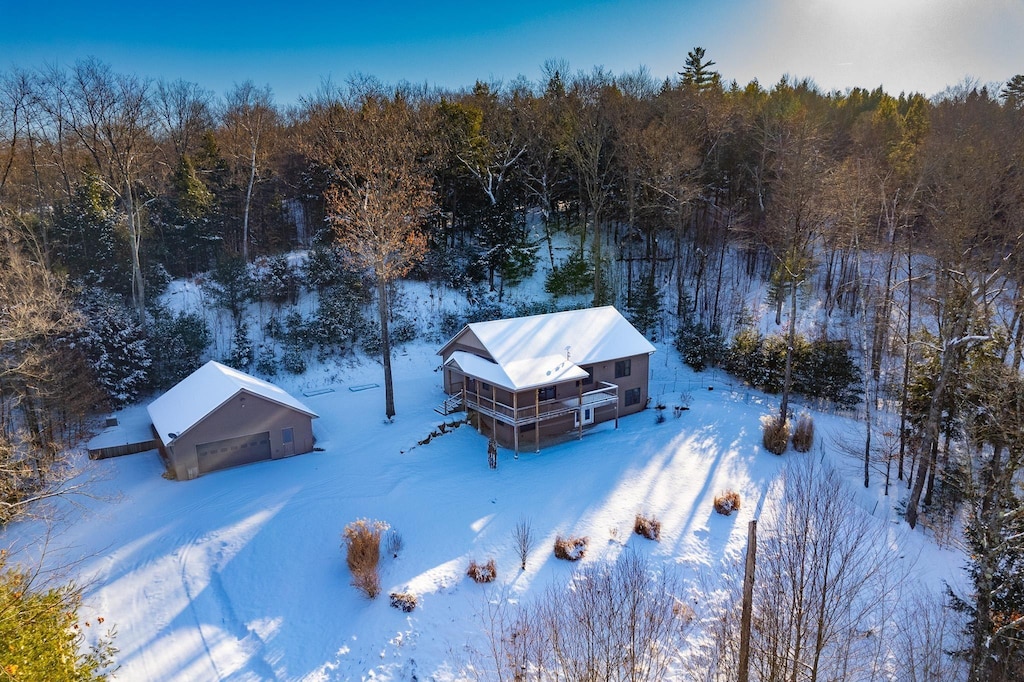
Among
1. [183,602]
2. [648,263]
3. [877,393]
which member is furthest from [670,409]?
[183,602]

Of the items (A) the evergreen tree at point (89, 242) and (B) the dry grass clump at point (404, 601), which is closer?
(B) the dry grass clump at point (404, 601)

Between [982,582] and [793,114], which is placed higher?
[793,114]

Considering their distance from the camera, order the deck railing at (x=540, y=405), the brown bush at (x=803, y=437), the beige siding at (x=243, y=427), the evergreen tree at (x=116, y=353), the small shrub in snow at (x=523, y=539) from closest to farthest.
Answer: the small shrub in snow at (x=523, y=539), the beige siding at (x=243, y=427), the brown bush at (x=803, y=437), the deck railing at (x=540, y=405), the evergreen tree at (x=116, y=353)

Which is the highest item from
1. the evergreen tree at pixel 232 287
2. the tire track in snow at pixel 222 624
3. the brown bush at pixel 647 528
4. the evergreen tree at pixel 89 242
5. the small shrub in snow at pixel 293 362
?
the evergreen tree at pixel 89 242

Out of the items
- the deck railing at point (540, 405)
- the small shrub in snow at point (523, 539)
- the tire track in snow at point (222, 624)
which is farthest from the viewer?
the deck railing at point (540, 405)

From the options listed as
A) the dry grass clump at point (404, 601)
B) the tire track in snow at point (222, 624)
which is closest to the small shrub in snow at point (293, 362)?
the tire track in snow at point (222, 624)

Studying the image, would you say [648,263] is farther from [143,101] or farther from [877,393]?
[143,101]

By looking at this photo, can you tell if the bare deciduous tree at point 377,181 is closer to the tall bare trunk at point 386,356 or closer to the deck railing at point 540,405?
the tall bare trunk at point 386,356
